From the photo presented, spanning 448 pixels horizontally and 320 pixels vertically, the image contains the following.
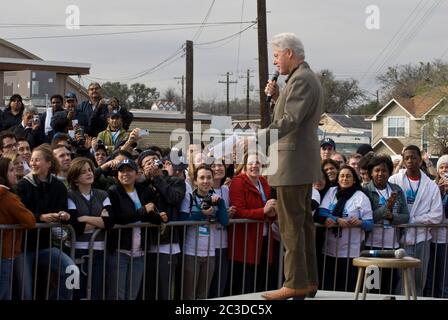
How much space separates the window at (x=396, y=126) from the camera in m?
59.5

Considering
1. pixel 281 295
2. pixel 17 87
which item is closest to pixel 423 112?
pixel 17 87

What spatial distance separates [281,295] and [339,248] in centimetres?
258

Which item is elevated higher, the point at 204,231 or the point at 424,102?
the point at 424,102

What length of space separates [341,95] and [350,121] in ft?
9.40

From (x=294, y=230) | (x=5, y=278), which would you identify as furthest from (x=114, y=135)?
(x=294, y=230)

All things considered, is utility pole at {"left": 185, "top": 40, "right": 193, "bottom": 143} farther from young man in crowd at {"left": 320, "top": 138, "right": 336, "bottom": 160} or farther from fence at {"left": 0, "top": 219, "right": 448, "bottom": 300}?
fence at {"left": 0, "top": 219, "right": 448, "bottom": 300}

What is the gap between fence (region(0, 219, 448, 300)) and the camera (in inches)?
289

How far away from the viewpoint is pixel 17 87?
93.3 ft

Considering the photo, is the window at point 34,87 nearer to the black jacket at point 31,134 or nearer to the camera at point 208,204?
the black jacket at point 31,134

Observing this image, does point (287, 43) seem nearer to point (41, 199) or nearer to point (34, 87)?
point (41, 199)

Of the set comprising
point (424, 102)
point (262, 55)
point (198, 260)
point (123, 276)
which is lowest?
point (123, 276)

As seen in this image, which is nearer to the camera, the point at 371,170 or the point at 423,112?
the point at 371,170

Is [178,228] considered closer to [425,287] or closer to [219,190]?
[219,190]

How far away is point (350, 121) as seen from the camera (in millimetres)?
73688
